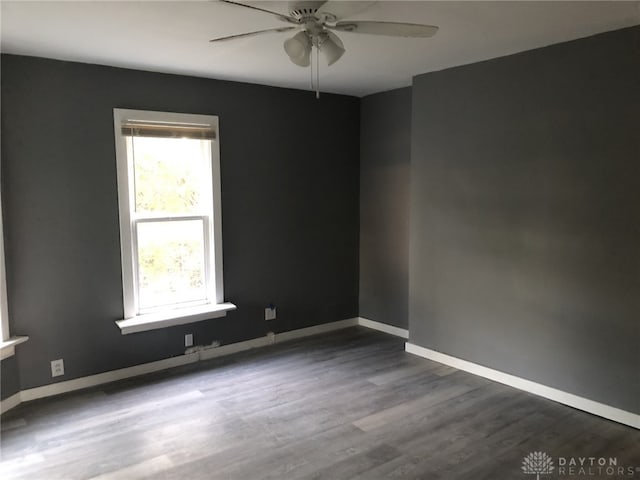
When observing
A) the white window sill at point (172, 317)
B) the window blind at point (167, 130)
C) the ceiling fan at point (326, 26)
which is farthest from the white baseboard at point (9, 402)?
the ceiling fan at point (326, 26)

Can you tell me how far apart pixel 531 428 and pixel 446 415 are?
508mm

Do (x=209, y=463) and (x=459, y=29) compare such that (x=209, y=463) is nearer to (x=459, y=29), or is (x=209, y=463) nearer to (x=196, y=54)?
(x=196, y=54)

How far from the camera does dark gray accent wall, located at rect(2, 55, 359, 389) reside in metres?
3.34

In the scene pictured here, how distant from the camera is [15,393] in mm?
3346

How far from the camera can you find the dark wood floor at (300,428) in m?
2.60

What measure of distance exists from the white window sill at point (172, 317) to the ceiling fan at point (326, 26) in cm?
234

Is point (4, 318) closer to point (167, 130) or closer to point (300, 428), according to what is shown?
point (167, 130)

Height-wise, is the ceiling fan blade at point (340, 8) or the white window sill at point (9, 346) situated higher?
the ceiling fan blade at point (340, 8)

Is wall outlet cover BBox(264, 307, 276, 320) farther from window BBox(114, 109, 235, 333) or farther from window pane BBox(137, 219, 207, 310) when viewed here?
window pane BBox(137, 219, 207, 310)

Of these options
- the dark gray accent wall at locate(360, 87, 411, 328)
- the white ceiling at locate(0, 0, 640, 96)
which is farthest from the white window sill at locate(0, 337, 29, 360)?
the dark gray accent wall at locate(360, 87, 411, 328)

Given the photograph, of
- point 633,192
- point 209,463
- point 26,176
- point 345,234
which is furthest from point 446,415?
point 26,176

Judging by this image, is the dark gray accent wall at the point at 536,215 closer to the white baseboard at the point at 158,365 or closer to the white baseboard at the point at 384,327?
the white baseboard at the point at 384,327

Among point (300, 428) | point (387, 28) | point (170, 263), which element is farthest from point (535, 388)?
point (170, 263)

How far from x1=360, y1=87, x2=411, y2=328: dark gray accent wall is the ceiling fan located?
2.38 m
